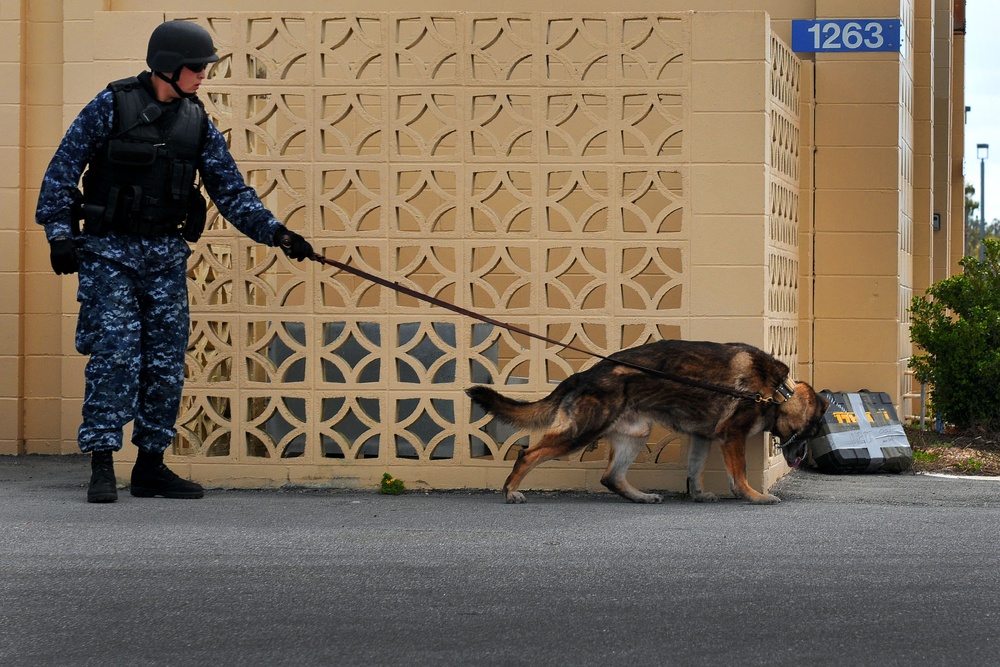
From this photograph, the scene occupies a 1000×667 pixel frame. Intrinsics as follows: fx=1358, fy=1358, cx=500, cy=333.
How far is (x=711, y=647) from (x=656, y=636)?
0.19m

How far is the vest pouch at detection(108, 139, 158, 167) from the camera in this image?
6508 millimetres

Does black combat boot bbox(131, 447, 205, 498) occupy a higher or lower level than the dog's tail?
lower

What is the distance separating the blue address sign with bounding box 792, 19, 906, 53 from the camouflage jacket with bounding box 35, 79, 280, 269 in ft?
13.9

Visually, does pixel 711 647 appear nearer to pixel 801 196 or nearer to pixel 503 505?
pixel 503 505

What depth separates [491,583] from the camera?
4.89 m

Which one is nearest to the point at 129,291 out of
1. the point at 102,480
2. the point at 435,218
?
the point at 102,480

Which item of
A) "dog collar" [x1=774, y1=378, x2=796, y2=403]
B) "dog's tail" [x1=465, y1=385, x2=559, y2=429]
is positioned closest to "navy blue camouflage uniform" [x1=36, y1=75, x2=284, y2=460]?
"dog's tail" [x1=465, y1=385, x2=559, y2=429]

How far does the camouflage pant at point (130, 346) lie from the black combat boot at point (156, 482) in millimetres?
76

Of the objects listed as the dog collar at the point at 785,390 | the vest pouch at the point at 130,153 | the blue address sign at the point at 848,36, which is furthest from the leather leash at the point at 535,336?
the blue address sign at the point at 848,36

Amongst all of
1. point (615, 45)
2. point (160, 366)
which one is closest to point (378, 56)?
point (615, 45)

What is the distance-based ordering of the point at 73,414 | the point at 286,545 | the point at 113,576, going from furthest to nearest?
the point at 73,414, the point at 286,545, the point at 113,576

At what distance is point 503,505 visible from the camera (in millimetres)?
6812

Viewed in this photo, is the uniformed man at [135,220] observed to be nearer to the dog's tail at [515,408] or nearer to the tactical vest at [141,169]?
the tactical vest at [141,169]

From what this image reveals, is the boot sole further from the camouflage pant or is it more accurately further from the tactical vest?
the tactical vest
